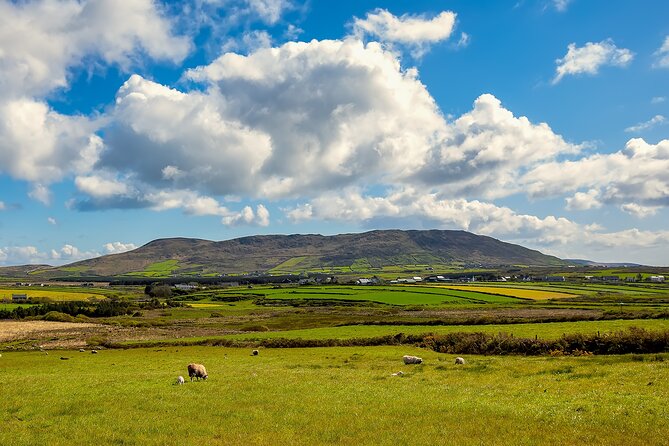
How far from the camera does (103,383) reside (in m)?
33.7

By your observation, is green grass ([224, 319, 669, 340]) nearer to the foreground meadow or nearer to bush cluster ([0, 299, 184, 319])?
the foreground meadow

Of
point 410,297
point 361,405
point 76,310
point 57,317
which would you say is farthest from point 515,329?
point 76,310

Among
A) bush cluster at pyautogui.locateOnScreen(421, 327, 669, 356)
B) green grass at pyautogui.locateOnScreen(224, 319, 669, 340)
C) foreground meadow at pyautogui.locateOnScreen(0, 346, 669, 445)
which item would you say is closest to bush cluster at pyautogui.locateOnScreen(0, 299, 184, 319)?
green grass at pyautogui.locateOnScreen(224, 319, 669, 340)

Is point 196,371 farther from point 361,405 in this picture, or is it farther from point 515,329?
point 515,329

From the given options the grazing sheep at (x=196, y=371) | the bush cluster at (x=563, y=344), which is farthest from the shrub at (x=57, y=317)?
the bush cluster at (x=563, y=344)

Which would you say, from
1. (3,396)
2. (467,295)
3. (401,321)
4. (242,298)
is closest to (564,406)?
(3,396)

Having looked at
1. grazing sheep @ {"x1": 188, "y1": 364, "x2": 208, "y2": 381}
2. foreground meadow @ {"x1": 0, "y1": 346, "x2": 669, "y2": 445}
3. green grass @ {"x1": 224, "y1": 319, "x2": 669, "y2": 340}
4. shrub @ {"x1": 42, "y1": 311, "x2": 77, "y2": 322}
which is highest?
foreground meadow @ {"x1": 0, "y1": 346, "x2": 669, "y2": 445}

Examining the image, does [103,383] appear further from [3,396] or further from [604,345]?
[604,345]

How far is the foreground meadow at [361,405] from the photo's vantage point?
18688 mm

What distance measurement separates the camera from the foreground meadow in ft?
61.3

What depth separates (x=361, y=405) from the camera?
24109 mm

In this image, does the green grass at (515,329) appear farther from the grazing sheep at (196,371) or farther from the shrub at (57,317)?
the shrub at (57,317)

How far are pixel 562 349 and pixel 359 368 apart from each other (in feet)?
69.0

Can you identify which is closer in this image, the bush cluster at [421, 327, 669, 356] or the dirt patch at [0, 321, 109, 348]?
the bush cluster at [421, 327, 669, 356]
